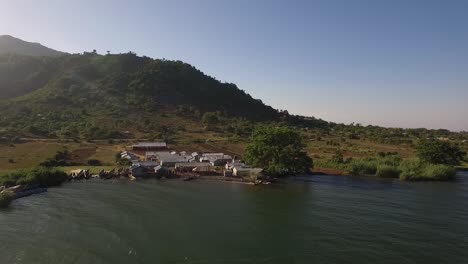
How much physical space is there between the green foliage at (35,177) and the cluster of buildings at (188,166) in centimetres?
1569

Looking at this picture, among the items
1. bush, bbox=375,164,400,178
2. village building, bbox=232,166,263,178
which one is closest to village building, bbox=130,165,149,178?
village building, bbox=232,166,263,178

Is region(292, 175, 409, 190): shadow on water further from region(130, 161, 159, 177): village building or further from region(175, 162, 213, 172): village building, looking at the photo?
region(130, 161, 159, 177): village building

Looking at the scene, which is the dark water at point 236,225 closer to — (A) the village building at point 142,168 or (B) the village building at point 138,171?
(B) the village building at point 138,171

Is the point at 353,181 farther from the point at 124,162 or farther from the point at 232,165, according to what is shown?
the point at 124,162

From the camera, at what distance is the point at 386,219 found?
183 ft

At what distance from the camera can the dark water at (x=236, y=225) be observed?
4197 cm

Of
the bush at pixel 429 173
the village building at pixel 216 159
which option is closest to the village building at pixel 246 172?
the village building at pixel 216 159

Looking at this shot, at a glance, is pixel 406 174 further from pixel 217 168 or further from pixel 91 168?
pixel 91 168

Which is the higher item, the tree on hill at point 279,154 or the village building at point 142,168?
the tree on hill at point 279,154

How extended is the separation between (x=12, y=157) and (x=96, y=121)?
73.7 metres

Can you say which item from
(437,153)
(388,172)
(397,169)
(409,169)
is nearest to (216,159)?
(388,172)

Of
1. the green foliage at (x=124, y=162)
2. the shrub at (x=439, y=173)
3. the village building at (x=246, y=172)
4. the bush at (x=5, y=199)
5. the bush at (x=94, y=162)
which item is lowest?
the bush at (x=5, y=199)

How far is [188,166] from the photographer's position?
9569 cm

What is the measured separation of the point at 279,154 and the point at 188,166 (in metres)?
22.5
